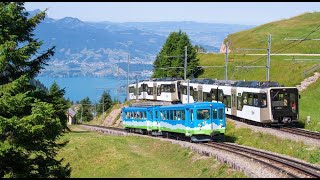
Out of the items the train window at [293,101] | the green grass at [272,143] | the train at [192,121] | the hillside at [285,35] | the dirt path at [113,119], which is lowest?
the dirt path at [113,119]

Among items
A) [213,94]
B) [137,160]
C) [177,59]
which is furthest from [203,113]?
[177,59]

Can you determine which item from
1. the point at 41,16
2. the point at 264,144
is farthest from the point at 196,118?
the point at 41,16

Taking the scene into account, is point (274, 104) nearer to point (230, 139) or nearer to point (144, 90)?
point (230, 139)

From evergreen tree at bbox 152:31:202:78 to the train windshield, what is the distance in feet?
150

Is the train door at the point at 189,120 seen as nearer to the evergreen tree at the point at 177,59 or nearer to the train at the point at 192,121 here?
the train at the point at 192,121

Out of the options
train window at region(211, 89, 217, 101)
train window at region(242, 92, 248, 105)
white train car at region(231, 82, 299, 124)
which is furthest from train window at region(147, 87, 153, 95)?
white train car at region(231, 82, 299, 124)

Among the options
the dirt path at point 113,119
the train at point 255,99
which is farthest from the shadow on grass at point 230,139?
the dirt path at point 113,119

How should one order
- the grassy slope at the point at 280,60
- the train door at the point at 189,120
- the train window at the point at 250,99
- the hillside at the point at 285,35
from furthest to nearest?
the hillside at the point at 285,35, the grassy slope at the point at 280,60, the train window at the point at 250,99, the train door at the point at 189,120

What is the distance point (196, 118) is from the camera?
35.0 metres

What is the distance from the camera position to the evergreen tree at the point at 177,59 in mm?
89438

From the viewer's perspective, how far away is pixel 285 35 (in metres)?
122

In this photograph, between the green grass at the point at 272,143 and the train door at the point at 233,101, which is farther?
the train door at the point at 233,101

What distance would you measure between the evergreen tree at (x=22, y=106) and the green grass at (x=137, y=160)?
4.67 meters

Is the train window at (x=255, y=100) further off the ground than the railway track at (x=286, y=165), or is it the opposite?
the train window at (x=255, y=100)
